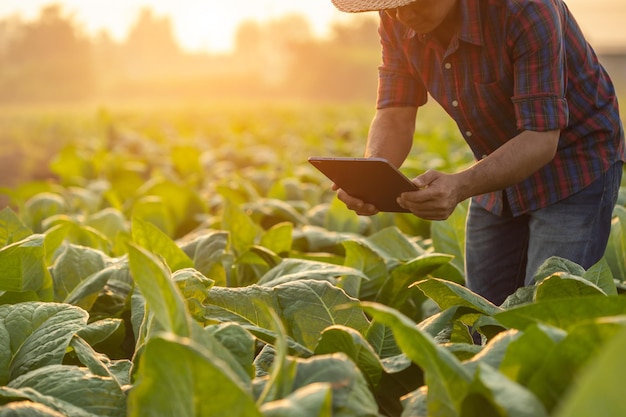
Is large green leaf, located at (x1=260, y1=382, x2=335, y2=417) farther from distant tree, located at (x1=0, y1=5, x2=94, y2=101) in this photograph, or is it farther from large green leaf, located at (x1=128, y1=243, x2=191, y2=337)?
distant tree, located at (x1=0, y1=5, x2=94, y2=101)

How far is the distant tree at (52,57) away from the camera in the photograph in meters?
64.4

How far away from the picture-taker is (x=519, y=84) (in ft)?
8.09

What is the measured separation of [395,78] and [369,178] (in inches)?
33.4

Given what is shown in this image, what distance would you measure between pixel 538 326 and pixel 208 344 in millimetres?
523

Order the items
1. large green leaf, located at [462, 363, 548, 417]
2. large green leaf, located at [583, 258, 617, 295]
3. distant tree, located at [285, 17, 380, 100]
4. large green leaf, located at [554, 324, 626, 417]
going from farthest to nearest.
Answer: distant tree, located at [285, 17, 380, 100], large green leaf, located at [583, 258, 617, 295], large green leaf, located at [462, 363, 548, 417], large green leaf, located at [554, 324, 626, 417]

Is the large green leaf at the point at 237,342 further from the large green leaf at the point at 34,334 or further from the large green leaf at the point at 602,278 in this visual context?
the large green leaf at the point at 602,278

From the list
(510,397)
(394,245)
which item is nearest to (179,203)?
(394,245)

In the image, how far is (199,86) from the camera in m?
81.0

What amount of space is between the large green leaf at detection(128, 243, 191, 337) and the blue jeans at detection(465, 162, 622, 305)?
175 cm

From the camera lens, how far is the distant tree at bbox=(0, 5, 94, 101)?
64375 mm

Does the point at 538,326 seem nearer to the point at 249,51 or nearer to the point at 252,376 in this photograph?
the point at 252,376

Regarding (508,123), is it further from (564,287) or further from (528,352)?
(528,352)

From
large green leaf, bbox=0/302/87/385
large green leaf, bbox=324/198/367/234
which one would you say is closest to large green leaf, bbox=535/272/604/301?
large green leaf, bbox=0/302/87/385

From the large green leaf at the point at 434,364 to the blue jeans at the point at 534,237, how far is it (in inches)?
61.8
